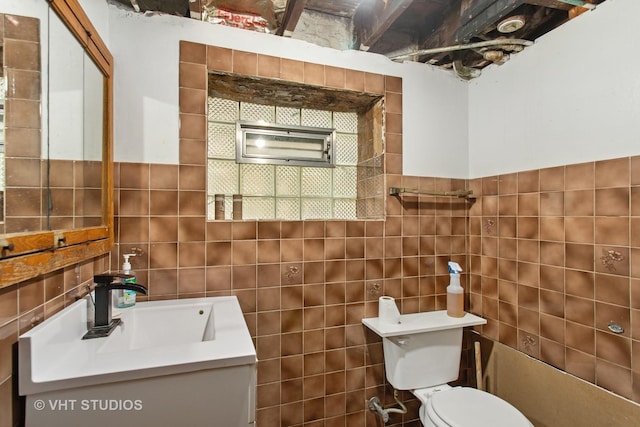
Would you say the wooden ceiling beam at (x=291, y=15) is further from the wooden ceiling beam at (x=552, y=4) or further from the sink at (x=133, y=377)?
the sink at (x=133, y=377)

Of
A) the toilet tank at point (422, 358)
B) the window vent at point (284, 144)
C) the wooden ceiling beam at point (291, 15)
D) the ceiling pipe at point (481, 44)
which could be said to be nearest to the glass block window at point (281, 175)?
the window vent at point (284, 144)

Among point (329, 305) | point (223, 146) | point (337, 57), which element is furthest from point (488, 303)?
point (223, 146)

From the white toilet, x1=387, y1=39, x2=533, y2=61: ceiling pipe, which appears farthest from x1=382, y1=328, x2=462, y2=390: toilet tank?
x1=387, y1=39, x2=533, y2=61: ceiling pipe

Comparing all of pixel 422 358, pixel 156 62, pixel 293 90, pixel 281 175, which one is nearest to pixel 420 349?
pixel 422 358

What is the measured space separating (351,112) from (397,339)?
1297mm

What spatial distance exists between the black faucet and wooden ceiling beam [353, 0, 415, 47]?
4.72ft

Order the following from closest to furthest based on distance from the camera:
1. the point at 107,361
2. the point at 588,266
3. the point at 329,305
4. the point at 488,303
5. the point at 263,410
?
the point at 107,361 → the point at 588,266 → the point at 263,410 → the point at 329,305 → the point at 488,303

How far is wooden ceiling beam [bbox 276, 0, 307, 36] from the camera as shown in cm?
122

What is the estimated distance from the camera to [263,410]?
1.39 metres

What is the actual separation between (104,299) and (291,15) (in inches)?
52.0

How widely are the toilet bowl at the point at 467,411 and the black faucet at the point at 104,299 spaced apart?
1222 mm

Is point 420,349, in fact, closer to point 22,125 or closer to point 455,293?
point 455,293

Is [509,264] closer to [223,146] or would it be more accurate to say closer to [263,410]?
[263,410]

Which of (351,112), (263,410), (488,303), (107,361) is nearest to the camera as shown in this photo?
(107,361)
